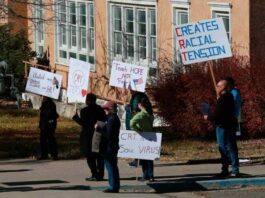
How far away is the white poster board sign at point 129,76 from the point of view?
2141 centimetres

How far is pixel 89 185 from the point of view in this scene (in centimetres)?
1788

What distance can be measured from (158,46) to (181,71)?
4281 mm

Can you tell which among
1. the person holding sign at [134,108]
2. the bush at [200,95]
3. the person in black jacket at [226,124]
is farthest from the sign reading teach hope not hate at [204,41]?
the bush at [200,95]

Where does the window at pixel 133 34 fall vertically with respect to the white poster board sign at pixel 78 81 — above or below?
above

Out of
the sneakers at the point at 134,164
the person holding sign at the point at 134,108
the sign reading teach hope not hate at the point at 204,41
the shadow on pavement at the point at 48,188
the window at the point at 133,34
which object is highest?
the window at the point at 133,34

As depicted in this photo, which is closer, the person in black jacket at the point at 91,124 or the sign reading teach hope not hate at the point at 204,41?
the person in black jacket at the point at 91,124

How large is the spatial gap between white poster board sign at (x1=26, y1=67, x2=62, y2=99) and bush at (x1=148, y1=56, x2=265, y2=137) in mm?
3030

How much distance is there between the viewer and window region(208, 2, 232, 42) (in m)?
26.8

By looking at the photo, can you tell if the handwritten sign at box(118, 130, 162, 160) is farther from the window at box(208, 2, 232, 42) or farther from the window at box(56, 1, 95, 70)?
the window at box(56, 1, 95, 70)

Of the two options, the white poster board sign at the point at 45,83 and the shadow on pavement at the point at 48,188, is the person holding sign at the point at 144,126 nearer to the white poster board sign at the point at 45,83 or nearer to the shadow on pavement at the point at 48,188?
the shadow on pavement at the point at 48,188

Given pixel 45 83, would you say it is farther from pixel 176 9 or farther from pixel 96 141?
pixel 176 9

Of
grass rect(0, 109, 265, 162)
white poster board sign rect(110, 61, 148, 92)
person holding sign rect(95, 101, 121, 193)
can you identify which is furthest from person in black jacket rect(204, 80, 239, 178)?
white poster board sign rect(110, 61, 148, 92)

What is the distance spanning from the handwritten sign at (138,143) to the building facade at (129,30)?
7.56 meters

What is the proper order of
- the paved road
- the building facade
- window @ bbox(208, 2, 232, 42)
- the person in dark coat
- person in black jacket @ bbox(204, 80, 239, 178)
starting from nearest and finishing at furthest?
the paved road < person in black jacket @ bbox(204, 80, 239, 178) < the person in dark coat < the building facade < window @ bbox(208, 2, 232, 42)
